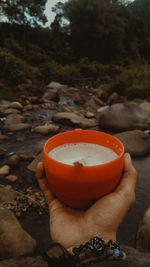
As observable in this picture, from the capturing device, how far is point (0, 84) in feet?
29.9

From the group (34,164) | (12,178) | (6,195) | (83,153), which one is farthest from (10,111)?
(83,153)

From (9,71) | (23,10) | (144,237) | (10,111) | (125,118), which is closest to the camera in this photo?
(144,237)

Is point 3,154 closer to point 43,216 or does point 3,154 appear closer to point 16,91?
point 43,216

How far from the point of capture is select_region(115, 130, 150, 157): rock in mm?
4090

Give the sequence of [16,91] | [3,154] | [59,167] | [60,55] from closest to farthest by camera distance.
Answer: [59,167]
[3,154]
[16,91]
[60,55]

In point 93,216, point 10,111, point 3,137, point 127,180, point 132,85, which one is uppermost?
point 132,85

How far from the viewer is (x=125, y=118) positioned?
5309 mm

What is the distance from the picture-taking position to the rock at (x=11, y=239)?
1.91m

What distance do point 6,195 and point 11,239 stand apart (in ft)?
3.57

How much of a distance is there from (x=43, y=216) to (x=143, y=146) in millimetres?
2578

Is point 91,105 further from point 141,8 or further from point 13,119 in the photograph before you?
point 141,8

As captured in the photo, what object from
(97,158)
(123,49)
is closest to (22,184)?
(97,158)

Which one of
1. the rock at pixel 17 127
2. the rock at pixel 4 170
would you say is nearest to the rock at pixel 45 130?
the rock at pixel 17 127

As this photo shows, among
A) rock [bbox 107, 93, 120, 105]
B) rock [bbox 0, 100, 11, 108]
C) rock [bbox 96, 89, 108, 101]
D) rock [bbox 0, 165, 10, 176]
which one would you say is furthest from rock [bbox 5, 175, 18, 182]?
rock [bbox 96, 89, 108, 101]
